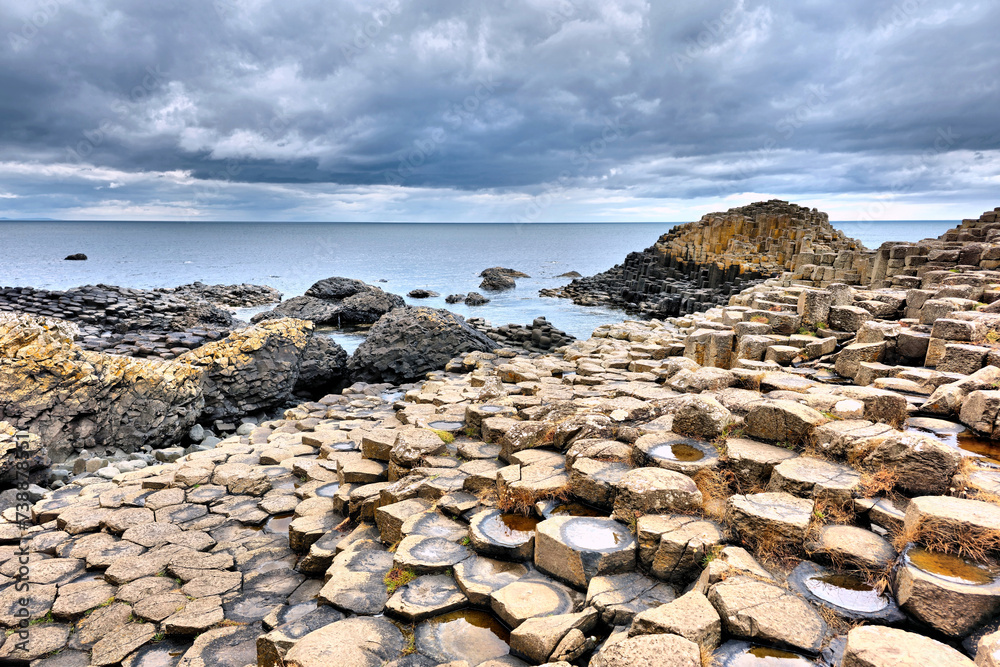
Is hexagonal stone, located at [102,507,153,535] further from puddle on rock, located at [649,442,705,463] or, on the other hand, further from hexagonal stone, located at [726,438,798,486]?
hexagonal stone, located at [726,438,798,486]

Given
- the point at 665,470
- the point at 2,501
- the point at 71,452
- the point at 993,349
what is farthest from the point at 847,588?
the point at 71,452

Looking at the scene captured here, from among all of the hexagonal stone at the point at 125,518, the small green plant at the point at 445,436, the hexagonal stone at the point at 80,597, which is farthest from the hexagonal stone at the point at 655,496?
the hexagonal stone at the point at 125,518

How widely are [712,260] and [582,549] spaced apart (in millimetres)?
46002

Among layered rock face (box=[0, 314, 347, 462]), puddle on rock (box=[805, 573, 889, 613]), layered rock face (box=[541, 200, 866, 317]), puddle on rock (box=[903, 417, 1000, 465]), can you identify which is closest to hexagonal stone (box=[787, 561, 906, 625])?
puddle on rock (box=[805, 573, 889, 613])

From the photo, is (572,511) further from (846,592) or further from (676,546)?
(846,592)

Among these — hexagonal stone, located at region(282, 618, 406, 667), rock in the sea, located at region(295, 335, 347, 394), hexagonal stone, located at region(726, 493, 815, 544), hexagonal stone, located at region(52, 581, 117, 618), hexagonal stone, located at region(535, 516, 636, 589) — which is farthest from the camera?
rock in the sea, located at region(295, 335, 347, 394)

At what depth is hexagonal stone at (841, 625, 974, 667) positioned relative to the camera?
2.81 meters

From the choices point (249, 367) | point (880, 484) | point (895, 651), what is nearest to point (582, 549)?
point (895, 651)

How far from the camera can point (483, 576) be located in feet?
15.1

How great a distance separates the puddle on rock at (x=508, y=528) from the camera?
4939mm

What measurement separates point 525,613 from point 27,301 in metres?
40.3

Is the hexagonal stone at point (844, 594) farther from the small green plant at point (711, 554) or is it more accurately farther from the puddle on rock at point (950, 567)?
the small green plant at point (711, 554)

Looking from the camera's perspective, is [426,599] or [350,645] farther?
[426,599]

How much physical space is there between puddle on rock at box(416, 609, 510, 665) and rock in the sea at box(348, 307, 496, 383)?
13306 millimetres
